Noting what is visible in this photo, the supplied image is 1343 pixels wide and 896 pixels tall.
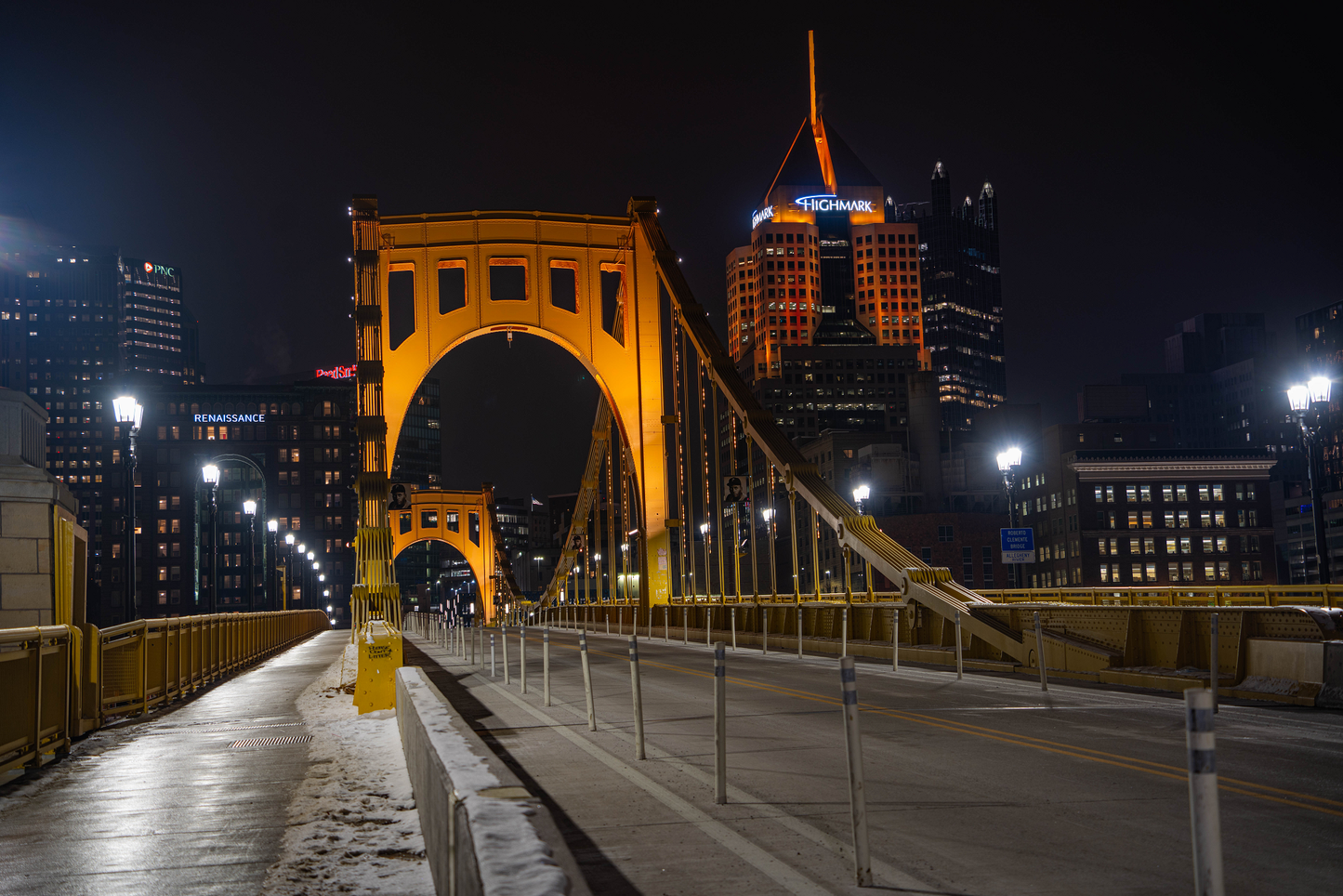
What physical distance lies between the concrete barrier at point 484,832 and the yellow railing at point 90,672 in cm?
544

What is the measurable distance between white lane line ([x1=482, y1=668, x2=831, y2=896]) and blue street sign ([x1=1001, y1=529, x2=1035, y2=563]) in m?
29.7

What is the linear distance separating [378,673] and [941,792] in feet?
29.0

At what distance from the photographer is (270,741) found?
13.5 meters

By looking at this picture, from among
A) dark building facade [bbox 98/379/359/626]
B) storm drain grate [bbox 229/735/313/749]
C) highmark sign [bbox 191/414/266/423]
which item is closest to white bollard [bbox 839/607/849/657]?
storm drain grate [bbox 229/735/313/749]

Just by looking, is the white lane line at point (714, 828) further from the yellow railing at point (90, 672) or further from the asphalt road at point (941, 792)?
the yellow railing at point (90, 672)

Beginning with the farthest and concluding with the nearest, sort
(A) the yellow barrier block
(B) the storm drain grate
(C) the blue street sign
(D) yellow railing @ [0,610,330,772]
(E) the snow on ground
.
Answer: (C) the blue street sign
(A) the yellow barrier block
(B) the storm drain grate
(D) yellow railing @ [0,610,330,772]
(E) the snow on ground

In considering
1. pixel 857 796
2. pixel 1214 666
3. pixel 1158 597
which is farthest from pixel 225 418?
pixel 857 796

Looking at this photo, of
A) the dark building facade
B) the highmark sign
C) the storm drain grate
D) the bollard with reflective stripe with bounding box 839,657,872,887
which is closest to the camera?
the bollard with reflective stripe with bounding box 839,657,872,887

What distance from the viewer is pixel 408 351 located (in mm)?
48406

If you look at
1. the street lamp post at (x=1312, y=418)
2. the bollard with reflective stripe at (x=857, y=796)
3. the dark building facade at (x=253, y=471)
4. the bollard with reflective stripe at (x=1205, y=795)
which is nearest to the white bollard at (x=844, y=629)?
the street lamp post at (x=1312, y=418)

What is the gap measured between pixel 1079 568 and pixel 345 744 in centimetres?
11812

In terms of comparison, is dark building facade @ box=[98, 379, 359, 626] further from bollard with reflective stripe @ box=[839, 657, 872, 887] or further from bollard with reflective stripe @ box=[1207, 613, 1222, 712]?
bollard with reflective stripe @ box=[839, 657, 872, 887]

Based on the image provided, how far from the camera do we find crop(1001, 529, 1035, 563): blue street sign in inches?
1560

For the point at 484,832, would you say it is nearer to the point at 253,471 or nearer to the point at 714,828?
the point at 714,828
